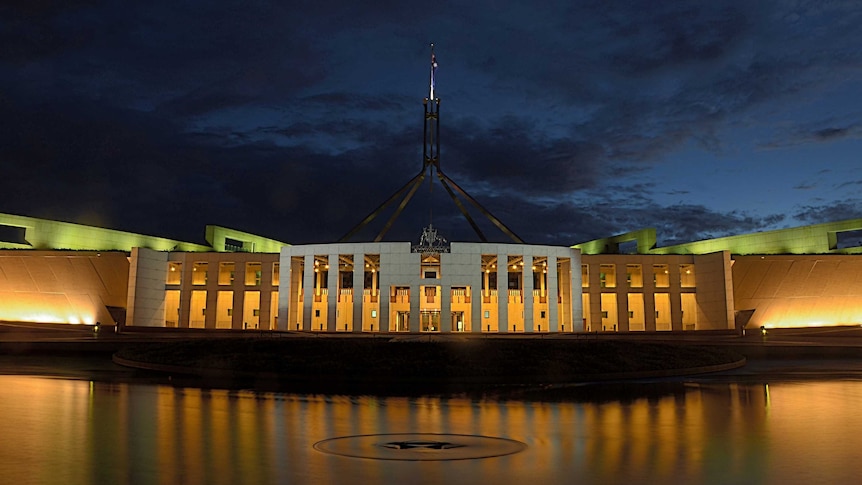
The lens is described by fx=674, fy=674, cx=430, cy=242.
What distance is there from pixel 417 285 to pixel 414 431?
38.6 meters

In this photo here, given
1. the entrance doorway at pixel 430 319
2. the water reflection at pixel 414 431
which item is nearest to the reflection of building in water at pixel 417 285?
the entrance doorway at pixel 430 319

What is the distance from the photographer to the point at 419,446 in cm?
911

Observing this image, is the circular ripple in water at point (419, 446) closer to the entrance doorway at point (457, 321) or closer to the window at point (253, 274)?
the entrance doorway at point (457, 321)

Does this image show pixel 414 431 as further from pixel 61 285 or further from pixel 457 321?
pixel 61 285

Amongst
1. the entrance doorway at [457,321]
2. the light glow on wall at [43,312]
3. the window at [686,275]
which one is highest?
the window at [686,275]

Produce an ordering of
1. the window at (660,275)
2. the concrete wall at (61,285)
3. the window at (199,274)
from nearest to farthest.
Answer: the concrete wall at (61,285) → the window at (660,275) → the window at (199,274)

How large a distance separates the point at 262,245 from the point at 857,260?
2167 inches

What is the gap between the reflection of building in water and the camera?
163 ft

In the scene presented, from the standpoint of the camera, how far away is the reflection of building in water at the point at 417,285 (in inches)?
1961

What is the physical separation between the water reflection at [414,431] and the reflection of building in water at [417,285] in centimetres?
3332

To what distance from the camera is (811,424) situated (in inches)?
444

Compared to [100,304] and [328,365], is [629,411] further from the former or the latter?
[100,304]

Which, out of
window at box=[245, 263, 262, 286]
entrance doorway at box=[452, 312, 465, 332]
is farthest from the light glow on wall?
entrance doorway at box=[452, 312, 465, 332]

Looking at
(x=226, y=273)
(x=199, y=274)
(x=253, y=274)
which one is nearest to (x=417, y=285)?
(x=253, y=274)
